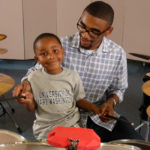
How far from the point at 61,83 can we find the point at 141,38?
113 inches

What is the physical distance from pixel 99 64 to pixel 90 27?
0.23 m

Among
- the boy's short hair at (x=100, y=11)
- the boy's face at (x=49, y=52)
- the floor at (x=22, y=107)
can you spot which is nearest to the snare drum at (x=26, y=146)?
the boy's face at (x=49, y=52)

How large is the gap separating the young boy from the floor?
38.6 inches

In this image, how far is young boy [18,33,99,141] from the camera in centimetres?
108

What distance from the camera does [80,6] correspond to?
3754 mm

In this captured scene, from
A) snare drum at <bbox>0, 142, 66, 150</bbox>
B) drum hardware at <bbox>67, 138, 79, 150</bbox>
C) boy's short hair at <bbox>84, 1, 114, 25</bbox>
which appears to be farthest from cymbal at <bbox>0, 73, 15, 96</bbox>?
drum hardware at <bbox>67, 138, 79, 150</bbox>

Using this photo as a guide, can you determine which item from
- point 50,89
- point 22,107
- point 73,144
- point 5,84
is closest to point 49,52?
point 50,89

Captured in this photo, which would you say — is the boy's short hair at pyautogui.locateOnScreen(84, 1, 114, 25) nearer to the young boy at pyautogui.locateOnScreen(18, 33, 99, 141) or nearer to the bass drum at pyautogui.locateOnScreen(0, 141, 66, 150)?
the young boy at pyautogui.locateOnScreen(18, 33, 99, 141)

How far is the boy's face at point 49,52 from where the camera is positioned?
107 cm

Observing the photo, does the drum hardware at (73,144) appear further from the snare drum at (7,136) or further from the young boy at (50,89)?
the young boy at (50,89)

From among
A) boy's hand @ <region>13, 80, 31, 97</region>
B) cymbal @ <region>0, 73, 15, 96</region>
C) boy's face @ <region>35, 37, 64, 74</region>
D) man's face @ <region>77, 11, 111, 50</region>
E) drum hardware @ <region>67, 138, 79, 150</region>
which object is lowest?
cymbal @ <region>0, 73, 15, 96</region>

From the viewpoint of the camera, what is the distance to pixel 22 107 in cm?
257

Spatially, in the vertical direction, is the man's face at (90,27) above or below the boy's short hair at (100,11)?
below

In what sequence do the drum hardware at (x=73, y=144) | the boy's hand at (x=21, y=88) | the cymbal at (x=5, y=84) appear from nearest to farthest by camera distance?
1. the drum hardware at (x=73, y=144)
2. the boy's hand at (x=21, y=88)
3. the cymbal at (x=5, y=84)
